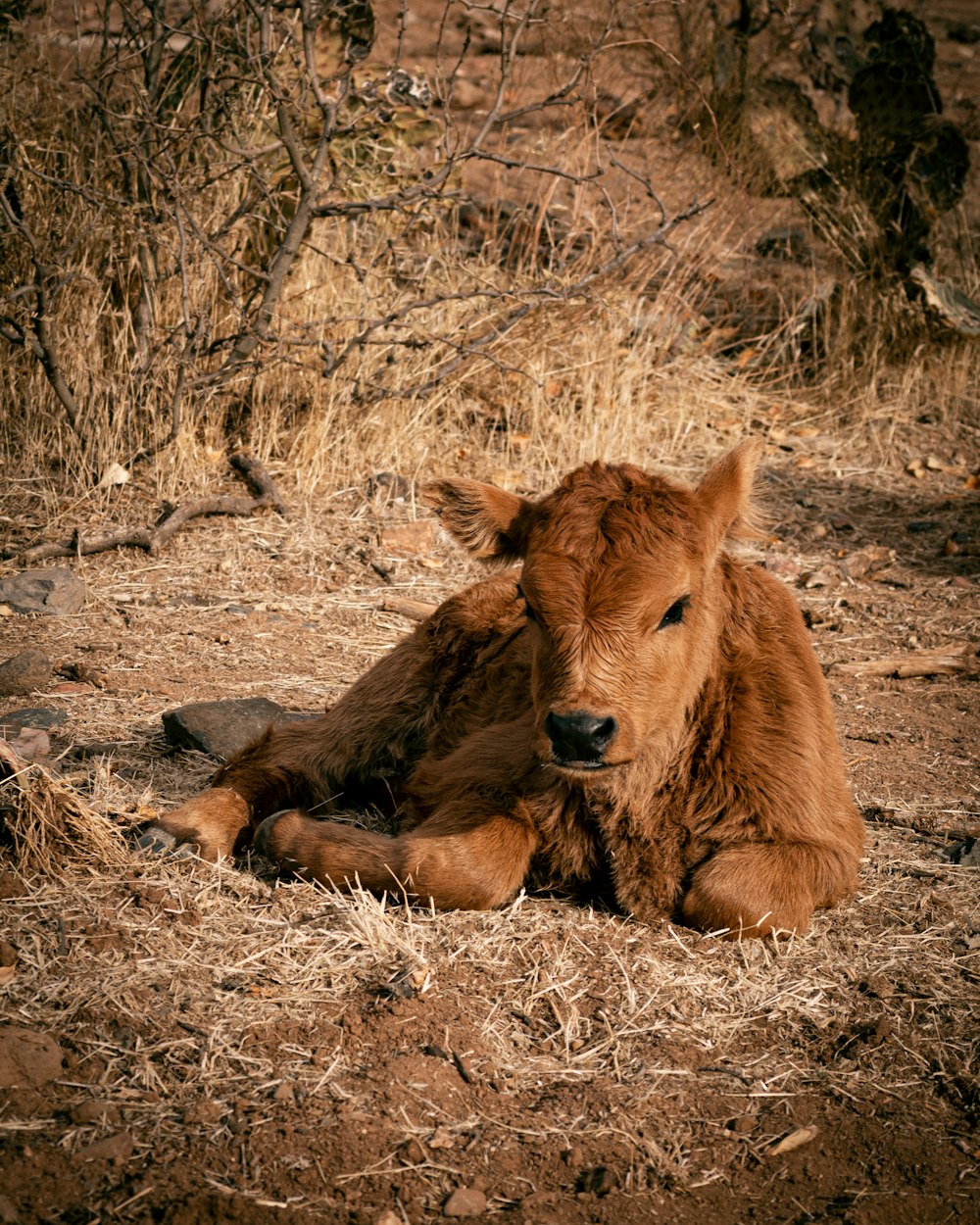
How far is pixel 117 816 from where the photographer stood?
15.5 ft

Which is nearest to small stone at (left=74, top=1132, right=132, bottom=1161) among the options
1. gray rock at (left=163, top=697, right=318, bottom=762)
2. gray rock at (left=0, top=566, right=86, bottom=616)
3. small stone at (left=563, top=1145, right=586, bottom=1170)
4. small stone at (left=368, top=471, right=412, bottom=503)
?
small stone at (left=563, top=1145, right=586, bottom=1170)

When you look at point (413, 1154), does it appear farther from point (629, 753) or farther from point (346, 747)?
point (346, 747)

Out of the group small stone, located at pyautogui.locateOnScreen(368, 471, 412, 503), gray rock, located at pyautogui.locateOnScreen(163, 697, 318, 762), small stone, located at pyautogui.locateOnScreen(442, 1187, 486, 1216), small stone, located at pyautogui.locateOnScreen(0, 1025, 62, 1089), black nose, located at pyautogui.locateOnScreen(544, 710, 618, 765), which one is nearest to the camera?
small stone, located at pyautogui.locateOnScreen(442, 1187, 486, 1216)

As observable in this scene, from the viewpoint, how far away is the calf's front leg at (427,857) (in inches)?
165

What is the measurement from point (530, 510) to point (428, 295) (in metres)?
5.72

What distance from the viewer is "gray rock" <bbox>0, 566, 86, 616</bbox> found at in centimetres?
715

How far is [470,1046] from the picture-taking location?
360cm

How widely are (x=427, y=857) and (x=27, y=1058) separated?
1.41 m

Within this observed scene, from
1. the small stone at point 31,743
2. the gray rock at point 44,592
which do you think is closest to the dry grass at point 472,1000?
the small stone at point 31,743

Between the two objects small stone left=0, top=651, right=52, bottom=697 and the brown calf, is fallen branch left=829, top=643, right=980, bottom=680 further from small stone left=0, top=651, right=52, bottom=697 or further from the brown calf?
small stone left=0, top=651, right=52, bottom=697

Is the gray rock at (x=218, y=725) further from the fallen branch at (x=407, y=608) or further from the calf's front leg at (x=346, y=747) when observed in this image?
the fallen branch at (x=407, y=608)

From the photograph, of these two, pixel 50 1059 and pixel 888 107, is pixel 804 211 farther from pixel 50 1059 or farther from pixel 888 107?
pixel 50 1059

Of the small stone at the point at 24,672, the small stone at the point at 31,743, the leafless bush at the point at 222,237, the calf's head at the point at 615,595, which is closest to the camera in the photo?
the calf's head at the point at 615,595

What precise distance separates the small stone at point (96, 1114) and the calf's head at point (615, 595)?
60.3 inches
